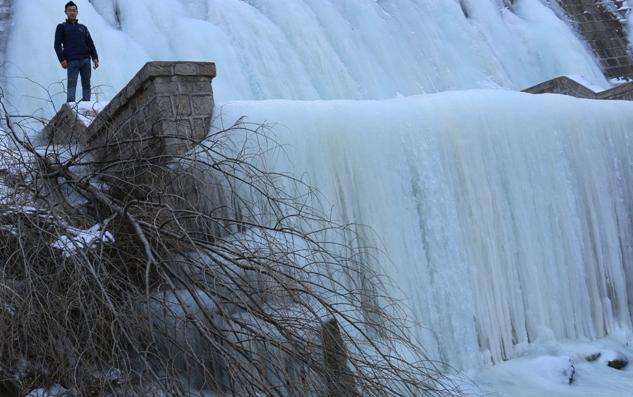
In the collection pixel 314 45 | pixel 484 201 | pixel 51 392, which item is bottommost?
pixel 51 392

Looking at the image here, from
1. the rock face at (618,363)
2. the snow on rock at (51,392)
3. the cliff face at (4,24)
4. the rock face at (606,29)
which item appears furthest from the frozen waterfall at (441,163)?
the rock face at (606,29)

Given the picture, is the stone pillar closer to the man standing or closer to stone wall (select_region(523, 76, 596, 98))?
the man standing

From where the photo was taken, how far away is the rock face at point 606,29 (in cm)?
1428

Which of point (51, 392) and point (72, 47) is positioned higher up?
point (72, 47)

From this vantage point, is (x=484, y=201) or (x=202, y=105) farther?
(x=484, y=201)

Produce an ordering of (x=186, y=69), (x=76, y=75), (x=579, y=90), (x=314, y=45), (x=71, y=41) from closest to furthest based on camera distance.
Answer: (x=186, y=69)
(x=71, y=41)
(x=76, y=75)
(x=579, y=90)
(x=314, y=45)

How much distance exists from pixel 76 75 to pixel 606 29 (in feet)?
36.5

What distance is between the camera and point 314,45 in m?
11.0

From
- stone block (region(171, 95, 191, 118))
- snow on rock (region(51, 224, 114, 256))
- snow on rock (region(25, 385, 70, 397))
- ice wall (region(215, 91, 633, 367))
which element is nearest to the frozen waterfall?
ice wall (region(215, 91, 633, 367))

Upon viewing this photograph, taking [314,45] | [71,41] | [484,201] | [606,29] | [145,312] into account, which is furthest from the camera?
[606,29]

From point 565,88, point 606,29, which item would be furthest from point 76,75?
point 606,29

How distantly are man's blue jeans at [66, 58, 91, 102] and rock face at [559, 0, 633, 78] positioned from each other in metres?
10.3

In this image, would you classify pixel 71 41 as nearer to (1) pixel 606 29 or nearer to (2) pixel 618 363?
(2) pixel 618 363

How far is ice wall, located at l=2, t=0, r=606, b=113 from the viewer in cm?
957
